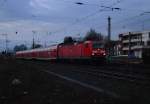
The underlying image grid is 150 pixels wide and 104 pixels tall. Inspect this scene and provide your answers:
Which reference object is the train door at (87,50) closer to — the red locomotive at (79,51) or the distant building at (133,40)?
the red locomotive at (79,51)

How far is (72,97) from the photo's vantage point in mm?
13992

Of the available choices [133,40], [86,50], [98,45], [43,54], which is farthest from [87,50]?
[133,40]

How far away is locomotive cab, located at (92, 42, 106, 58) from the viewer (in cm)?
4534

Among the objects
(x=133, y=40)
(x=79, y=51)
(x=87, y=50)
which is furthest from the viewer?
(x=133, y=40)

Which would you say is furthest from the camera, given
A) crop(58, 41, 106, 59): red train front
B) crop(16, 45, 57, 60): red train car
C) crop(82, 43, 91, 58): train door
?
crop(16, 45, 57, 60): red train car

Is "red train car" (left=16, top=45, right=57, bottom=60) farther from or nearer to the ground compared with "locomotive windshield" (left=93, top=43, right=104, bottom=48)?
nearer to the ground

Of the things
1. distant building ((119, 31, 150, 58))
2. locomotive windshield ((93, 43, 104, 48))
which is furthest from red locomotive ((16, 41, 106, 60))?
distant building ((119, 31, 150, 58))

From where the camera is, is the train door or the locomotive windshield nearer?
the train door

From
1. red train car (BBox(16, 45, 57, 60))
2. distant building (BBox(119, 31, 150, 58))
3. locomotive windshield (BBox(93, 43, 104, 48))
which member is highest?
distant building (BBox(119, 31, 150, 58))

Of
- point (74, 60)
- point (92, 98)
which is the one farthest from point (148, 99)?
point (74, 60)

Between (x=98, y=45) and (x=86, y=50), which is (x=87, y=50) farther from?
(x=98, y=45)

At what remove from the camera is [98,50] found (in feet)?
151

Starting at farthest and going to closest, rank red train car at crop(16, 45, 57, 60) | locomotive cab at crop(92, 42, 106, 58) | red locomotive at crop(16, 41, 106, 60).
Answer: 1. red train car at crop(16, 45, 57, 60)
2. red locomotive at crop(16, 41, 106, 60)
3. locomotive cab at crop(92, 42, 106, 58)

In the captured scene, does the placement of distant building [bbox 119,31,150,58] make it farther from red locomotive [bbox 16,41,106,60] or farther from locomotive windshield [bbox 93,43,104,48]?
locomotive windshield [bbox 93,43,104,48]
